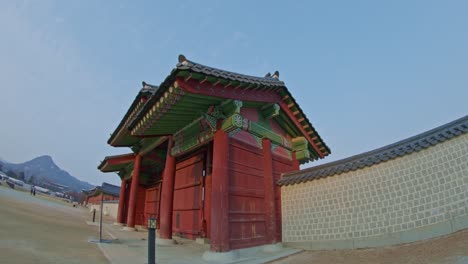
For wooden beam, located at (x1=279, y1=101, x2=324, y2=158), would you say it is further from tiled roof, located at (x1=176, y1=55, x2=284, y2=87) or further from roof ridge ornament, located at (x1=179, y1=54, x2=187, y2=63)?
roof ridge ornament, located at (x1=179, y1=54, x2=187, y2=63)

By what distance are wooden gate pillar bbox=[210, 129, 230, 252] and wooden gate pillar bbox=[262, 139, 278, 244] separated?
188 cm

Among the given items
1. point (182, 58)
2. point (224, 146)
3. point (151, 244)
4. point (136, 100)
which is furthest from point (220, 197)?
point (136, 100)

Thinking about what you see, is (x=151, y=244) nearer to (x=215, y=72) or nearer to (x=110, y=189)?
(x=215, y=72)

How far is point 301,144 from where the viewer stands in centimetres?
977

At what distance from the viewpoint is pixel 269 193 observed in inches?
302

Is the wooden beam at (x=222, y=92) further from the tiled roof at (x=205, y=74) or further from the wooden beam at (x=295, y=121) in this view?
the wooden beam at (x=295, y=121)

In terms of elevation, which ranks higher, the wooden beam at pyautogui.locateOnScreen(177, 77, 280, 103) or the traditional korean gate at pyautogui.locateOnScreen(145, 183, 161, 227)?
the wooden beam at pyautogui.locateOnScreen(177, 77, 280, 103)

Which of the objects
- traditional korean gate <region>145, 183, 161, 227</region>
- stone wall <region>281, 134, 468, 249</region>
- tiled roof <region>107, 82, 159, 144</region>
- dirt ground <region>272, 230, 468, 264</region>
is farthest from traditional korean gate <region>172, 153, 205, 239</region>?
traditional korean gate <region>145, 183, 161, 227</region>

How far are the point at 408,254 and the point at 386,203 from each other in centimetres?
135

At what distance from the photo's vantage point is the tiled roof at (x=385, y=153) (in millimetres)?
5707

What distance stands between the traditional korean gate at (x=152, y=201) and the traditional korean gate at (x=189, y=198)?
363 centimetres

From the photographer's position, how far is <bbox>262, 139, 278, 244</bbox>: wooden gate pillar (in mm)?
7332

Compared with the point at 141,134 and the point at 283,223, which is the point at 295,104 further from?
the point at 141,134

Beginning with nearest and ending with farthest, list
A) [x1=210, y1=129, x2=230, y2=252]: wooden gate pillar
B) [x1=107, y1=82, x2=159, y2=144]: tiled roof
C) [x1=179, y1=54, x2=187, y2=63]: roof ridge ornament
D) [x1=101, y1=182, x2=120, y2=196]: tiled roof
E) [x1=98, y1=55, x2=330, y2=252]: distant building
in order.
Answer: [x1=179, y1=54, x2=187, y2=63]: roof ridge ornament
[x1=210, y1=129, x2=230, y2=252]: wooden gate pillar
[x1=98, y1=55, x2=330, y2=252]: distant building
[x1=107, y1=82, x2=159, y2=144]: tiled roof
[x1=101, y1=182, x2=120, y2=196]: tiled roof
